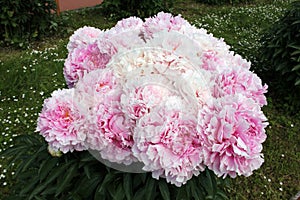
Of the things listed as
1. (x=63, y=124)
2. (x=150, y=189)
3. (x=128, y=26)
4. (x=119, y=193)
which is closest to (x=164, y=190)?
(x=150, y=189)

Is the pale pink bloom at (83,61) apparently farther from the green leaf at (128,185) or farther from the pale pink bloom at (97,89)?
the green leaf at (128,185)

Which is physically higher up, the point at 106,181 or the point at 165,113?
the point at 165,113

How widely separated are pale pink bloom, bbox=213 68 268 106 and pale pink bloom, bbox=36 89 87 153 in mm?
533

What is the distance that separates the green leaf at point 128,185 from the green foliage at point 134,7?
4.83m

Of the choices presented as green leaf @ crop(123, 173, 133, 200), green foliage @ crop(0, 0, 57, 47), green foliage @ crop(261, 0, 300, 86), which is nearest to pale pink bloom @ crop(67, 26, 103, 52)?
green leaf @ crop(123, 173, 133, 200)

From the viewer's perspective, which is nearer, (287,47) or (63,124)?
(63,124)

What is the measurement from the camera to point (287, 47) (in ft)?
12.4

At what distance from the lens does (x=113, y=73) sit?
1387 millimetres

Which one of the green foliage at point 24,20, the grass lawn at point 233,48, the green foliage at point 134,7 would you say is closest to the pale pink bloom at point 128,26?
the grass lawn at point 233,48

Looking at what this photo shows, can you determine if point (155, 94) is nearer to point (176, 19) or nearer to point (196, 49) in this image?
point (196, 49)

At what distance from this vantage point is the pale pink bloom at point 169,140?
121cm

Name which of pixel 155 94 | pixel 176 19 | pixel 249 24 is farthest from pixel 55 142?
pixel 249 24

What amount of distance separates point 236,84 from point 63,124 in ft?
2.22

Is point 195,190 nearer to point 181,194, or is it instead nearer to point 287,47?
point 181,194
